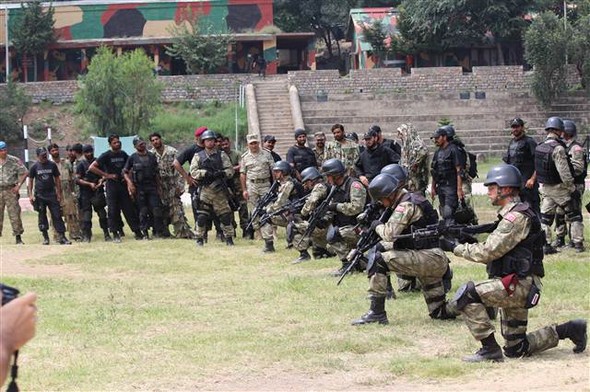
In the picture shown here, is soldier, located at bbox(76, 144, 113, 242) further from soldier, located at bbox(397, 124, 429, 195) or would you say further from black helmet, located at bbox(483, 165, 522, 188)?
black helmet, located at bbox(483, 165, 522, 188)

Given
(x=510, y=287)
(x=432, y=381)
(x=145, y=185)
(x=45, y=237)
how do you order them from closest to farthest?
(x=432, y=381), (x=510, y=287), (x=145, y=185), (x=45, y=237)

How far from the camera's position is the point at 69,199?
2012 cm

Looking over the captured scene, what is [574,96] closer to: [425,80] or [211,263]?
[425,80]

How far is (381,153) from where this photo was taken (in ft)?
50.2

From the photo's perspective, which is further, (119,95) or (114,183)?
(119,95)

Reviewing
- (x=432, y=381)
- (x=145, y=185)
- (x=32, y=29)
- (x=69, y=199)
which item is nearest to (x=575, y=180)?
(x=432, y=381)

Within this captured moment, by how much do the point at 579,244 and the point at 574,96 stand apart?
110 feet

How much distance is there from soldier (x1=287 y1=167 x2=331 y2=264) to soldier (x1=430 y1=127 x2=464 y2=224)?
1.82m

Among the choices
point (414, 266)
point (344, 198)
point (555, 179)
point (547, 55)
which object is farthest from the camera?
point (547, 55)

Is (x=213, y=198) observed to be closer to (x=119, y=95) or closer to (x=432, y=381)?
(x=432, y=381)

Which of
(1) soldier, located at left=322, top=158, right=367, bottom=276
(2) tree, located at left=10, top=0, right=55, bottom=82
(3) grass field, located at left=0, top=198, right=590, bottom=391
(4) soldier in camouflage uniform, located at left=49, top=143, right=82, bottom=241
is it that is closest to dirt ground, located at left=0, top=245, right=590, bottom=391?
(3) grass field, located at left=0, top=198, right=590, bottom=391

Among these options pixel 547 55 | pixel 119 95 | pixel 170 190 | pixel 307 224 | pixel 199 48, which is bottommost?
pixel 307 224

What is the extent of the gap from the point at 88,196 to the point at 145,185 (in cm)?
123

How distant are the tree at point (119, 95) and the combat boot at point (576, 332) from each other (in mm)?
37143
